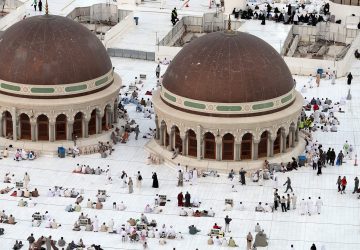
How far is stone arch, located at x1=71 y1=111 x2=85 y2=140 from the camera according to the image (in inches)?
3600

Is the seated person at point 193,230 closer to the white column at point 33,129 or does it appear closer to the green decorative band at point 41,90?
the white column at point 33,129

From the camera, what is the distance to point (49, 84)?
90062mm

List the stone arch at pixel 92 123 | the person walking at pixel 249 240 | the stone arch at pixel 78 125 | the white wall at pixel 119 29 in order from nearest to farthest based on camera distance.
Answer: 1. the person walking at pixel 249 240
2. the stone arch at pixel 78 125
3. the stone arch at pixel 92 123
4. the white wall at pixel 119 29

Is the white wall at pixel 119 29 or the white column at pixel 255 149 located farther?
the white wall at pixel 119 29

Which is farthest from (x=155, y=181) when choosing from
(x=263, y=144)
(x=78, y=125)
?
(x=78, y=125)

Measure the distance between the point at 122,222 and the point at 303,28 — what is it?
51457mm

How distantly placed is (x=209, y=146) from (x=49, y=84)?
13.3m

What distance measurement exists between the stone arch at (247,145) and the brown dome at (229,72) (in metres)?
2.77

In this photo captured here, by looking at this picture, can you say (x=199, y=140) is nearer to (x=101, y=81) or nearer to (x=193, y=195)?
(x=193, y=195)

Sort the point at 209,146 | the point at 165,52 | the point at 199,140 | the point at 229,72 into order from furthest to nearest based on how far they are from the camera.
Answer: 1. the point at 165,52
2. the point at 209,146
3. the point at 199,140
4. the point at 229,72

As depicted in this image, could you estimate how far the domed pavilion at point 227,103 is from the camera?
3410 inches

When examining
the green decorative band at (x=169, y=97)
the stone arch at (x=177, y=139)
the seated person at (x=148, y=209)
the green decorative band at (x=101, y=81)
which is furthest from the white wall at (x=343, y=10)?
the seated person at (x=148, y=209)

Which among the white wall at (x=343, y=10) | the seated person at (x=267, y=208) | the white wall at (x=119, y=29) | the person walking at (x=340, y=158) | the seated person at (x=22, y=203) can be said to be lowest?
the seated person at (x=22, y=203)

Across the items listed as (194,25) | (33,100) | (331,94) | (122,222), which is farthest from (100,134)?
(194,25)
